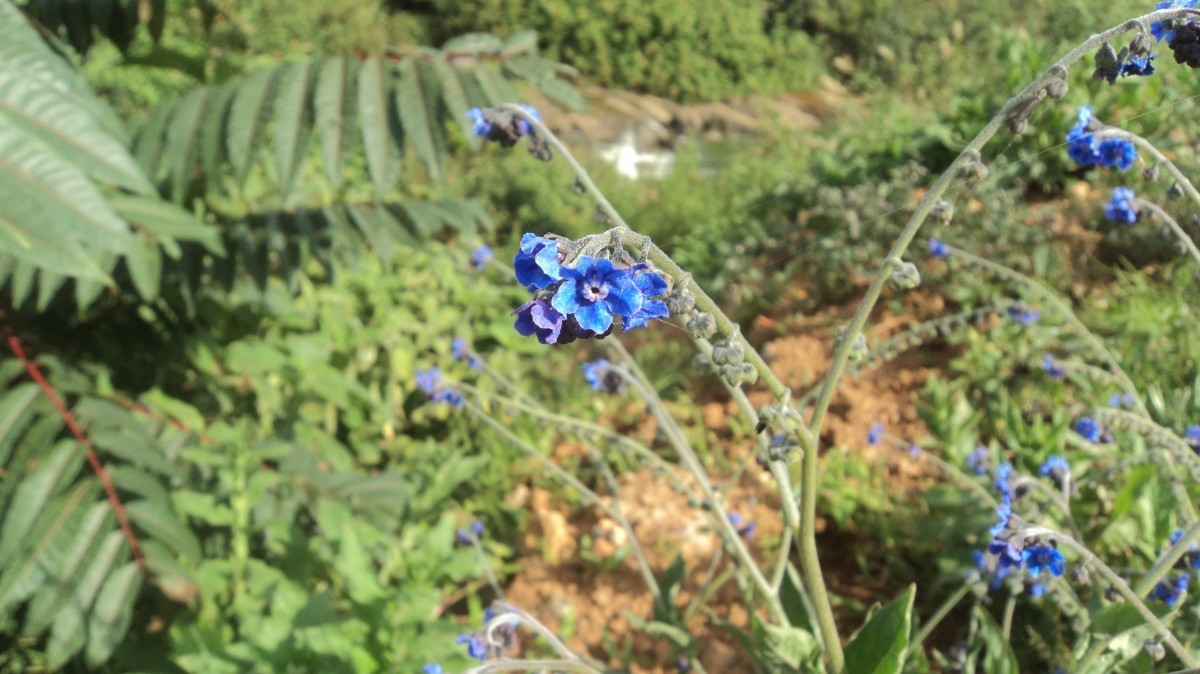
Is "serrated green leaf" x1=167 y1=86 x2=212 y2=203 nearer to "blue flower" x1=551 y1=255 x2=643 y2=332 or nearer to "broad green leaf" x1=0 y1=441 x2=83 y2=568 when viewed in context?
"broad green leaf" x1=0 y1=441 x2=83 y2=568

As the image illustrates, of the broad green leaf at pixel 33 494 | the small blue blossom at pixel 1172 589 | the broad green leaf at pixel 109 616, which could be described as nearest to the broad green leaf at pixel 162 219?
the broad green leaf at pixel 33 494

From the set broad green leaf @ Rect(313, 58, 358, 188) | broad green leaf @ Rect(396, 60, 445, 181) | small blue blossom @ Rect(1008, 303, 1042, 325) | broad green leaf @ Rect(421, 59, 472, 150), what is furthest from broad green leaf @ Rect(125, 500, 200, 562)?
small blue blossom @ Rect(1008, 303, 1042, 325)

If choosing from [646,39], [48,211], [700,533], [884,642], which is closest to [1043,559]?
[884,642]

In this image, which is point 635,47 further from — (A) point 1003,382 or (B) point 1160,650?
(B) point 1160,650

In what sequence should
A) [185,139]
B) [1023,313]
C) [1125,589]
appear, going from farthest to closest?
1. [1023,313]
2. [185,139]
3. [1125,589]

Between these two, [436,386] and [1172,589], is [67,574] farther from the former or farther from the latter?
[1172,589]

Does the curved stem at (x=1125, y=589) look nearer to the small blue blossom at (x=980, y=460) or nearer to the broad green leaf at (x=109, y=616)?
the small blue blossom at (x=980, y=460)

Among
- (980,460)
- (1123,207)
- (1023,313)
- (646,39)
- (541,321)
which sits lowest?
(646,39)
